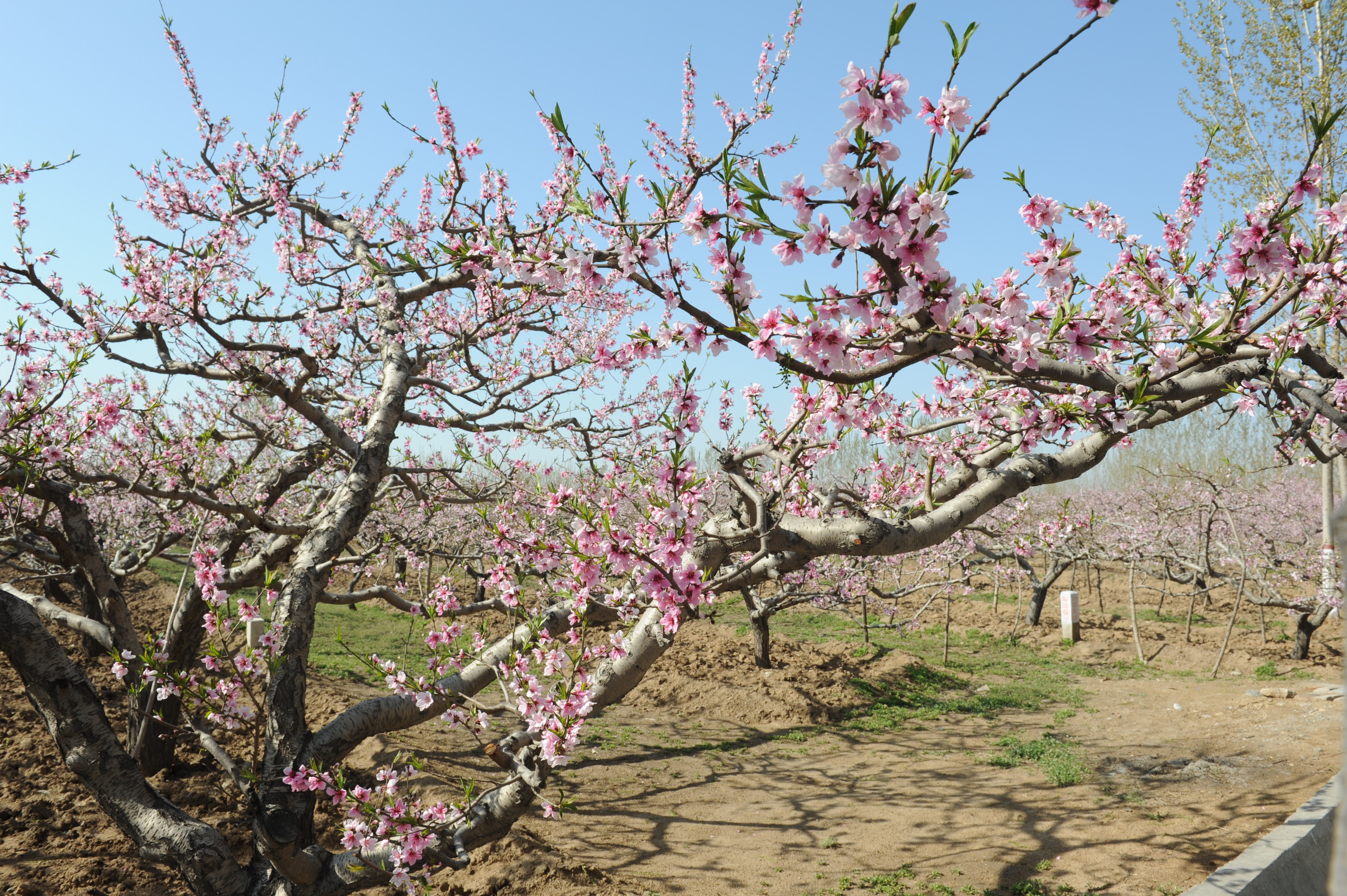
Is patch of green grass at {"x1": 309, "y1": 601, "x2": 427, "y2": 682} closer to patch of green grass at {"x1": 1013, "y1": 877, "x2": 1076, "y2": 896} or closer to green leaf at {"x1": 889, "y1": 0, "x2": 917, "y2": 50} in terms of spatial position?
patch of green grass at {"x1": 1013, "y1": 877, "x2": 1076, "y2": 896}

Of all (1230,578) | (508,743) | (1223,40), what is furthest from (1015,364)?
(1223,40)

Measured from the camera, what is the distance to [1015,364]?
312cm

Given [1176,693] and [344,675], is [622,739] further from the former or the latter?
[1176,693]

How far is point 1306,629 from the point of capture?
11781mm

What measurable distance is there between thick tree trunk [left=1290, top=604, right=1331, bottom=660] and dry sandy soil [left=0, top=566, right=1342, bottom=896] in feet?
5.30

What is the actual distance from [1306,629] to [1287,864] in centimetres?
1029

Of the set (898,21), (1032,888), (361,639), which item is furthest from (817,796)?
(361,639)

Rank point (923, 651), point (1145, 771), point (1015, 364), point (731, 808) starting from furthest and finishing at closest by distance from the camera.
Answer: point (923, 651), point (1145, 771), point (731, 808), point (1015, 364)

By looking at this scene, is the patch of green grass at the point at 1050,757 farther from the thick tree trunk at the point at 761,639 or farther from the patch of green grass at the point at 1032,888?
the thick tree trunk at the point at 761,639

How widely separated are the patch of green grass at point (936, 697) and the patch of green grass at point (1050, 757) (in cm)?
125

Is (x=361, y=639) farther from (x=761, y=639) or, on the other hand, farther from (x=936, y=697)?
(x=936, y=697)

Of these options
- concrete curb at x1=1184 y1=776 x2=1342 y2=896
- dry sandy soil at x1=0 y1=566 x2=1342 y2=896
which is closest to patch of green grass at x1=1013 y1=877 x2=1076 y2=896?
dry sandy soil at x1=0 y1=566 x2=1342 y2=896

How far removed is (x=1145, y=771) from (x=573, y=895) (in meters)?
6.03

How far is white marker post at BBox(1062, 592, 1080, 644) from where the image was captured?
45.2 ft
